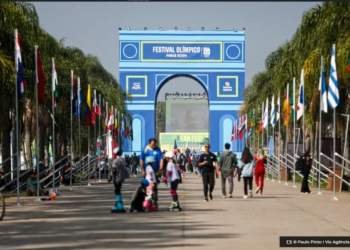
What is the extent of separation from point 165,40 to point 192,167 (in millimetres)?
32208

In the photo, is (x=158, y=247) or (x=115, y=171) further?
(x=115, y=171)

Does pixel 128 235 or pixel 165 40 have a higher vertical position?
pixel 165 40

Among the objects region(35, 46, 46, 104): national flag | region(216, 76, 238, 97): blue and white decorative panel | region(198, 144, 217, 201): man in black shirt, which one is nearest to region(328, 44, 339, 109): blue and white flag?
region(198, 144, 217, 201): man in black shirt

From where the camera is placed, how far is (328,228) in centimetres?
1527

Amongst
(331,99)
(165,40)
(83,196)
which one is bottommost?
(83,196)

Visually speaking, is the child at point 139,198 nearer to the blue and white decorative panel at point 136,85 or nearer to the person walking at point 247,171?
the person walking at point 247,171

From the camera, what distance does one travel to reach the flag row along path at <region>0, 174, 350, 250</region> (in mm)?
13227

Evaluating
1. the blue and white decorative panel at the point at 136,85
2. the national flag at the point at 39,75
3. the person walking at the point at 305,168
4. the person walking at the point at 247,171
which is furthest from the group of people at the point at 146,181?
the blue and white decorative panel at the point at 136,85

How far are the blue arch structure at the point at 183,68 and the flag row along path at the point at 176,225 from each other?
2841 inches

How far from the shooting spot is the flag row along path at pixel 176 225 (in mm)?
13227

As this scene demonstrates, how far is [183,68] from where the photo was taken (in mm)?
98000

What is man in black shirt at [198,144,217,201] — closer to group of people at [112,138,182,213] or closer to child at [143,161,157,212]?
group of people at [112,138,182,213]

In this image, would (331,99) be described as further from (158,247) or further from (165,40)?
(165,40)

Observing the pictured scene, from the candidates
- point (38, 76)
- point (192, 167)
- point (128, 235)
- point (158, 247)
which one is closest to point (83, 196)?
point (38, 76)
